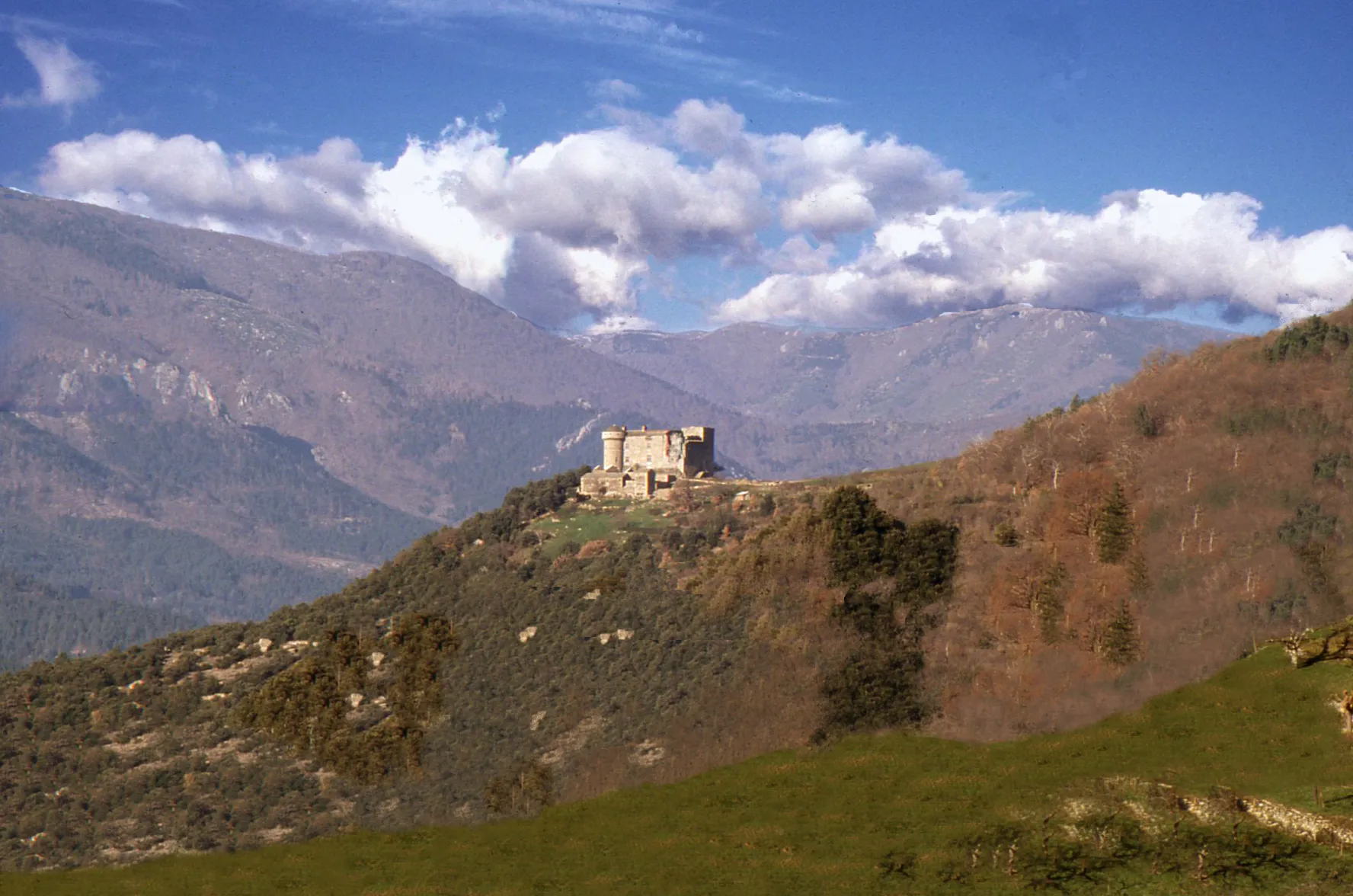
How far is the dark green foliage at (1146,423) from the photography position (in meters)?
116

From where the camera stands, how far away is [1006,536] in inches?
4311

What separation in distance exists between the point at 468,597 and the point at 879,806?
95103 mm

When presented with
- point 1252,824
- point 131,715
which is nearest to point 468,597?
point 131,715

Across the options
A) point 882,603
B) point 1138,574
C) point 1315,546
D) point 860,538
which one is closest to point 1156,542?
point 1138,574

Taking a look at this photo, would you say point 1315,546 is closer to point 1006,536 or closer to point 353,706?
point 1006,536

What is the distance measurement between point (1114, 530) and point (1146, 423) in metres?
19.4

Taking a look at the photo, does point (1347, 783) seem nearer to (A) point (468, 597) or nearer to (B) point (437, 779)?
(B) point (437, 779)

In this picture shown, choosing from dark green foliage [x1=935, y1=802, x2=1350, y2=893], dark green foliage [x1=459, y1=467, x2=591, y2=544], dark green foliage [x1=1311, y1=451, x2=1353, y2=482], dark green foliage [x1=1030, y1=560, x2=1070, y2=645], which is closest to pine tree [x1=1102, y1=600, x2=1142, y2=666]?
dark green foliage [x1=1030, y1=560, x2=1070, y2=645]

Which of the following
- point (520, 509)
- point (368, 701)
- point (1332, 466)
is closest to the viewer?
point (1332, 466)

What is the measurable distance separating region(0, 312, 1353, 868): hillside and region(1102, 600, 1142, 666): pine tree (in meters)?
0.19

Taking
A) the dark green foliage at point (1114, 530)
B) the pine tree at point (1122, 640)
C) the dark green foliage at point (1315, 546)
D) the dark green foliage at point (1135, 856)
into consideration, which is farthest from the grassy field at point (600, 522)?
the dark green foliage at point (1135, 856)

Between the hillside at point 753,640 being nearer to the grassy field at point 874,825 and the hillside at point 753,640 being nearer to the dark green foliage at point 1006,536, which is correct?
the dark green foliage at point 1006,536

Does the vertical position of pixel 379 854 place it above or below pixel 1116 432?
below

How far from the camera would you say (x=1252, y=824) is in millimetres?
62656
